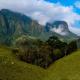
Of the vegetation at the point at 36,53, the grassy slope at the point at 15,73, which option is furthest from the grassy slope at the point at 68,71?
the vegetation at the point at 36,53

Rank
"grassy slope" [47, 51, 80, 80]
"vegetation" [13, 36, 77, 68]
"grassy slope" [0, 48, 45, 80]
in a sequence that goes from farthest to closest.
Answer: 1. "vegetation" [13, 36, 77, 68]
2. "grassy slope" [47, 51, 80, 80]
3. "grassy slope" [0, 48, 45, 80]

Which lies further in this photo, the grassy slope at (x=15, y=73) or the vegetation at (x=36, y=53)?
the vegetation at (x=36, y=53)

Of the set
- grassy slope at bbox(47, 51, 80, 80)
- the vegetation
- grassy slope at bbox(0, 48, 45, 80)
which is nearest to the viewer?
grassy slope at bbox(0, 48, 45, 80)

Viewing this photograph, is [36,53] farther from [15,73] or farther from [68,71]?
[15,73]

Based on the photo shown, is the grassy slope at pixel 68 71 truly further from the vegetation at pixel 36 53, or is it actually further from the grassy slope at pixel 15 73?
the vegetation at pixel 36 53

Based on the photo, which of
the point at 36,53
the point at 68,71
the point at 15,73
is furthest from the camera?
the point at 36,53

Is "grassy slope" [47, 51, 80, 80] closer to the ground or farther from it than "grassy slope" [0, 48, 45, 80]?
Answer: closer to the ground

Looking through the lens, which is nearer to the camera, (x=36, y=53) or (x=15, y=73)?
(x=15, y=73)

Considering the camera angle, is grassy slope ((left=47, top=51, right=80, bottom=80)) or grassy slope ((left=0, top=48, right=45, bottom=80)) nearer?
grassy slope ((left=0, top=48, right=45, bottom=80))

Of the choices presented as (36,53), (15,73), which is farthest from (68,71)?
(36,53)

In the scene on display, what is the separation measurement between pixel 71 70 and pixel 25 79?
1961cm

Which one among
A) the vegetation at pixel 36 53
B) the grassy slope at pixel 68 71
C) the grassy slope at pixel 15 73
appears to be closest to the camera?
the grassy slope at pixel 15 73

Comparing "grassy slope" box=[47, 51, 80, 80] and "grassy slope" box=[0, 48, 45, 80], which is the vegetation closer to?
"grassy slope" box=[47, 51, 80, 80]

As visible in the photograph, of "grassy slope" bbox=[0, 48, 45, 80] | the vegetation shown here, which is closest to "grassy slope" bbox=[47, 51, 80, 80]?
"grassy slope" bbox=[0, 48, 45, 80]
